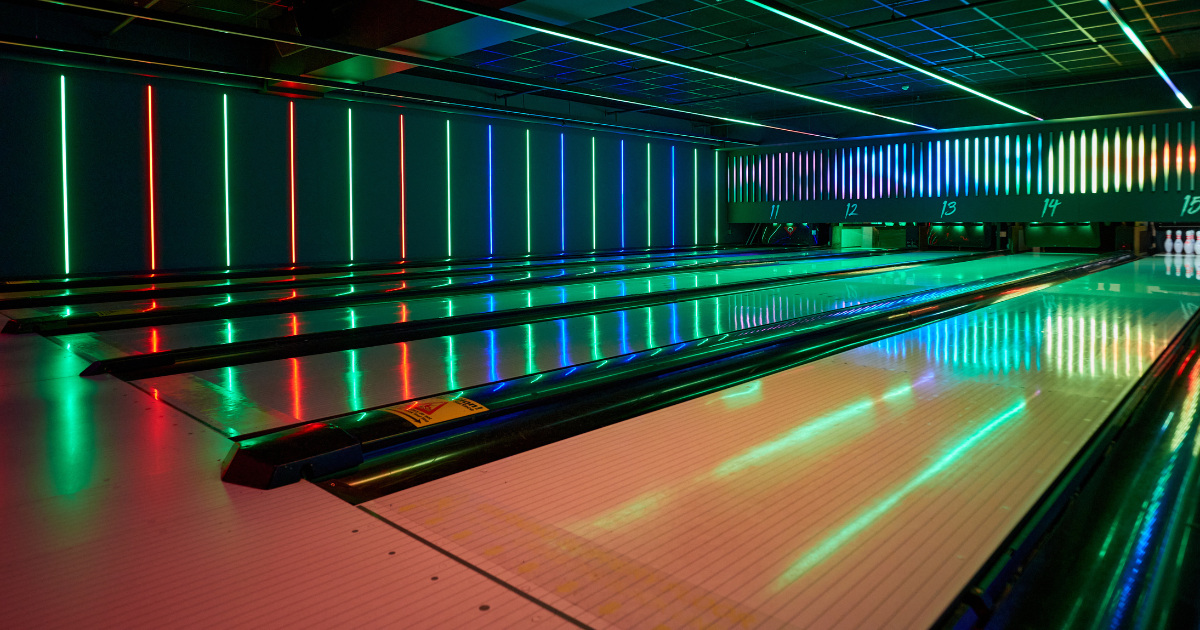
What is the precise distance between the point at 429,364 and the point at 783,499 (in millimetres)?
2265

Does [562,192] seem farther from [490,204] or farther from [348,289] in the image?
[348,289]

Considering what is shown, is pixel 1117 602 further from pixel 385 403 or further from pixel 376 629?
pixel 385 403

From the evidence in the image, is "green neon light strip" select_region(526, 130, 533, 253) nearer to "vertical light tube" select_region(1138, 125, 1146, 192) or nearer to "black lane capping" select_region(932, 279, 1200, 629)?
"vertical light tube" select_region(1138, 125, 1146, 192)

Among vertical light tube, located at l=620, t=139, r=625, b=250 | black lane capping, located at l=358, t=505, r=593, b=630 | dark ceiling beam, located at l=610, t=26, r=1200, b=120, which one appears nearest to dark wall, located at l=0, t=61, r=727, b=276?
vertical light tube, located at l=620, t=139, r=625, b=250

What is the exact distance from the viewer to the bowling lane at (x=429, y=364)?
9.70 feet

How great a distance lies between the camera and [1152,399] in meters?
3.11

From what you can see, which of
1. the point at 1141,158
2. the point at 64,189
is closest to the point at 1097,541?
the point at 64,189

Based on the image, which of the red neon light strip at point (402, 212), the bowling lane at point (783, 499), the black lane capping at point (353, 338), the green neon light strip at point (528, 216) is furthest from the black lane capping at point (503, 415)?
the green neon light strip at point (528, 216)

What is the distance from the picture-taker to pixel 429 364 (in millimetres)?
3816

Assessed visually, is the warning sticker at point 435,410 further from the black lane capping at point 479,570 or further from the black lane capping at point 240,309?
the black lane capping at point 240,309

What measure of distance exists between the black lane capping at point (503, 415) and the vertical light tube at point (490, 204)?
27.4 ft

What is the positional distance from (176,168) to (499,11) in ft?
18.4

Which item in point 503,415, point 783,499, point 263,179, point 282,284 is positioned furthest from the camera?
point 263,179

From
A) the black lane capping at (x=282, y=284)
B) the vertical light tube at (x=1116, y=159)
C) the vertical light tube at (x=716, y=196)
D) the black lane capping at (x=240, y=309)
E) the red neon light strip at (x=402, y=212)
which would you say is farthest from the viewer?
the vertical light tube at (x=716, y=196)
